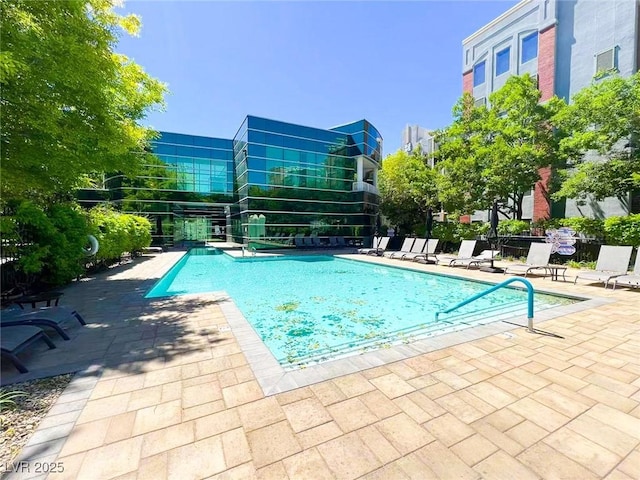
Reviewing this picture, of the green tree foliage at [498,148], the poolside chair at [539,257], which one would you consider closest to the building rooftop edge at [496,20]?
the green tree foliage at [498,148]

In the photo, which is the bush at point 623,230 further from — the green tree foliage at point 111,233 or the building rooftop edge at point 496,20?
the green tree foliage at point 111,233

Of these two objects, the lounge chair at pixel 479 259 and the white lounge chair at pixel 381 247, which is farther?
the white lounge chair at pixel 381 247

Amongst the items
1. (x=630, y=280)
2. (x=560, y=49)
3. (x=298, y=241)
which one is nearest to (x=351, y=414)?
(x=630, y=280)

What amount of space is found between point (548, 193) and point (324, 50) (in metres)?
15.9

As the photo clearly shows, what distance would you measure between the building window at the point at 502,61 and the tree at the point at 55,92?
25.4 m

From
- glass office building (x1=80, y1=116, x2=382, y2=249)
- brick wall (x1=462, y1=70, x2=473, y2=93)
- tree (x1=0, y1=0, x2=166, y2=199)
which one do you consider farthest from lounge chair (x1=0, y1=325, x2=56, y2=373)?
brick wall (x1=462, y1=70, x2=473, y2=93)

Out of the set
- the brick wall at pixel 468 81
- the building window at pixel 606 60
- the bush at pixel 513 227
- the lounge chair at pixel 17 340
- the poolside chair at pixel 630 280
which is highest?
the brick wall at pixel 468 81

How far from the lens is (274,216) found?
21984 mm

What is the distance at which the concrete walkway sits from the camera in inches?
75.2

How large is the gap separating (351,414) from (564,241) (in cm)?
1390

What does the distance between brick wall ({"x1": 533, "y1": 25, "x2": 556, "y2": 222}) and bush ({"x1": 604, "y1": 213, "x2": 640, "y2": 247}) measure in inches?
316

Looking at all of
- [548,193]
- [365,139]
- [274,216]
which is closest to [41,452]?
[274,216]

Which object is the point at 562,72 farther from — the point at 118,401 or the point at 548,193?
the point at 118,401

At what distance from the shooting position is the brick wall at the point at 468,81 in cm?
2397
